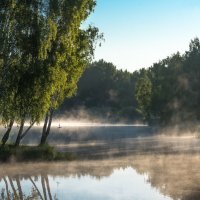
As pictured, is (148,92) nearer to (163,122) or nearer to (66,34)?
(163,122)

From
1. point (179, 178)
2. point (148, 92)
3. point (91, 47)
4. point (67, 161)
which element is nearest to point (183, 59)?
point (148, 92)

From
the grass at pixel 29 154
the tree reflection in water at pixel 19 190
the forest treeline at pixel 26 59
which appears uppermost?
the forest treeline at pixel 26 59

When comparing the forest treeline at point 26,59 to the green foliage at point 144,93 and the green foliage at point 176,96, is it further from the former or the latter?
the green foliage at point 144,93

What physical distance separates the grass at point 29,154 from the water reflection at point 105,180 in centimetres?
260

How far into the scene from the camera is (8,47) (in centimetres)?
3953

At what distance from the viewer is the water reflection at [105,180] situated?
24484mm

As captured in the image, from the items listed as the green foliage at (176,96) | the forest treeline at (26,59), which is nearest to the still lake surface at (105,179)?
the forest treeline at (26,59)

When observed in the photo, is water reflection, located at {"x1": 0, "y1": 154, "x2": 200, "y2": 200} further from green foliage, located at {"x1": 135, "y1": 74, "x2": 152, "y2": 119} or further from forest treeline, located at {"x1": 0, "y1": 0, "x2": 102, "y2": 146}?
green foliage, located at {"x1": 135, "y1": 74, "x2": 152, "y2": 119}

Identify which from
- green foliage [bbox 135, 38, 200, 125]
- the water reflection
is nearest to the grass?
the water reflection

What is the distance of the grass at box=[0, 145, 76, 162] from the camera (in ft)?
129

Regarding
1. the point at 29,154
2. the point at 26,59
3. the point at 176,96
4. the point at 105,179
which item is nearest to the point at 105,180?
the point at 105,179

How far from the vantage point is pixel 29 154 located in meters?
41.0

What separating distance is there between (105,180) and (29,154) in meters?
12.9

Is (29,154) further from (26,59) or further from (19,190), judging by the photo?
(19,190)
